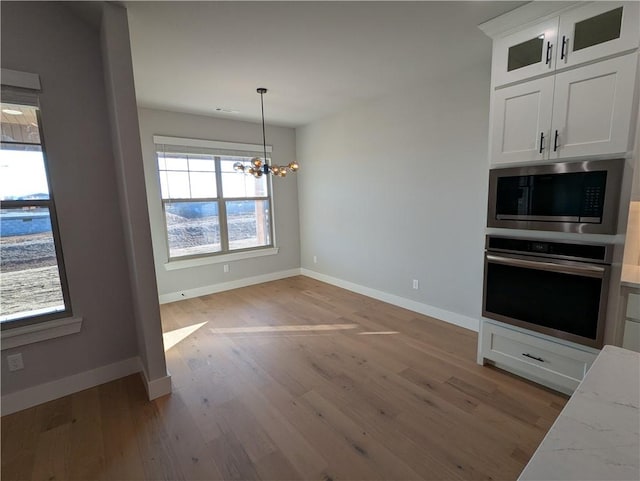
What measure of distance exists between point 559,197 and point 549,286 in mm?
633

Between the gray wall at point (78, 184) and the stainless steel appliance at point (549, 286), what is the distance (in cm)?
309

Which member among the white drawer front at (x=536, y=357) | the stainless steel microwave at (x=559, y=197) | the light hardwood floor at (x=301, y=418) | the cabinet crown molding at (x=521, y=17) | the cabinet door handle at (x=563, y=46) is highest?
the cabinet crown molding at (x=521, y=17)

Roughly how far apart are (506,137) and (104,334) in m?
3.57

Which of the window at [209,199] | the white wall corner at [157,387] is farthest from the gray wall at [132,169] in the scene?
the window at [209,199]

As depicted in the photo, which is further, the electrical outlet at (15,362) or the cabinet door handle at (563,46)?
Answer: the electrical outlet at (15,362)

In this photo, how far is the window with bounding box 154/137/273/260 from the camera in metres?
4.36

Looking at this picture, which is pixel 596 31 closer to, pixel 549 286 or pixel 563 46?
pixel 563 46

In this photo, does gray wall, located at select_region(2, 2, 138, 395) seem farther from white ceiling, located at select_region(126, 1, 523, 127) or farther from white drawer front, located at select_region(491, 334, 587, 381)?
white drawer front, located at select_region(491, 334, 587, 381)

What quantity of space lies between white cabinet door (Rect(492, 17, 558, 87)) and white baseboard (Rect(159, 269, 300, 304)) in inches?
170

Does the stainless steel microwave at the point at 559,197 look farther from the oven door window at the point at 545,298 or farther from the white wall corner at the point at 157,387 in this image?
the white wall corner at the point at 157,387

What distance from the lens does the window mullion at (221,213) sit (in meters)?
4.79

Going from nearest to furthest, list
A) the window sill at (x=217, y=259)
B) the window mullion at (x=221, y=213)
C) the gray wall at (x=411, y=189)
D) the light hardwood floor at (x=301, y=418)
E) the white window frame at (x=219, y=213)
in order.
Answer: the light hardwood floor at (x=301, y=418)
the gray wall at (x=411, y=189)
the white window frame at (x=219, y=213)
the window sill at (x=217, y=259)
the window mullion at (x=221, y=213)

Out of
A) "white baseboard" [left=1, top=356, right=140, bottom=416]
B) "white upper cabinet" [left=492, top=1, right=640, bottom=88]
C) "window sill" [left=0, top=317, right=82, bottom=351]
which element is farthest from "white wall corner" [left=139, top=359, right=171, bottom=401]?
"white upper cabinet" [left=492, top=1, right=640, bottom=88]

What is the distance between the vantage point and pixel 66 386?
7.68ft
